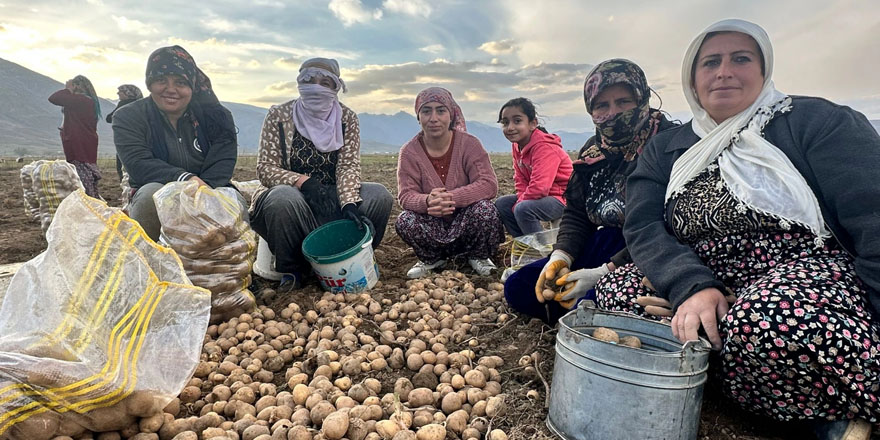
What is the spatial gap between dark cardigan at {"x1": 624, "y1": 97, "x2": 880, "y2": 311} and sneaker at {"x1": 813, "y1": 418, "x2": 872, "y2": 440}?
32 cm

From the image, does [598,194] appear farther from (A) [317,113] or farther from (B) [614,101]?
(A) [317,113]

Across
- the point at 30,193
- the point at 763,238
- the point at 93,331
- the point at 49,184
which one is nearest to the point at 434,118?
the point at 763,238

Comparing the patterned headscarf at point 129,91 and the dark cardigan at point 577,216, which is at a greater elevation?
the patterned headscarf at point 129,91

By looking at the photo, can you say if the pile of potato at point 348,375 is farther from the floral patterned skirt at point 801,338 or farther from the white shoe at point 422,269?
the floral patterned skirt at point 801,338

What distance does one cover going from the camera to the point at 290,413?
5.32 ft

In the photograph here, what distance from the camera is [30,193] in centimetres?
525

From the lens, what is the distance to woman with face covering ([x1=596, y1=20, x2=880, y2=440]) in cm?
129

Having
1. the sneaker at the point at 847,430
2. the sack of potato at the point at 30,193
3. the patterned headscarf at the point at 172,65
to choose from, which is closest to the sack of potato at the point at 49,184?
the sack of potato at the point at 30,193

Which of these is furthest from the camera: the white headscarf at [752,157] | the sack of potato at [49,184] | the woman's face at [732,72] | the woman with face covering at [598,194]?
the sack of potato at [49,184]

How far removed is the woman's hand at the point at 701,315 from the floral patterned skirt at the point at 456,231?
1868 mm

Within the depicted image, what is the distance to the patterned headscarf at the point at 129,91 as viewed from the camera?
17.9 ft

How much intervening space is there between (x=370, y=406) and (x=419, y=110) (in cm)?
220

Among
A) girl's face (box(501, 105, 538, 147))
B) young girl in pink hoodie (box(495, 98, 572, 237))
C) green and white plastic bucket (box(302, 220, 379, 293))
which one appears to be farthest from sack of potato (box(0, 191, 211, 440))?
girl's face (box(501, 105, 538, 147))

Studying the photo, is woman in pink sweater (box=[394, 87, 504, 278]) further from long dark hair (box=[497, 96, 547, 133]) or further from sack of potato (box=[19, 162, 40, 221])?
sack of potato (box=[19, 162, 40, 221])
